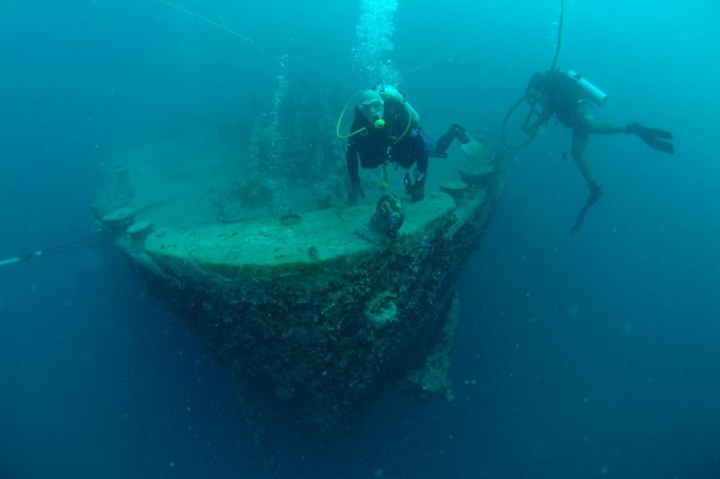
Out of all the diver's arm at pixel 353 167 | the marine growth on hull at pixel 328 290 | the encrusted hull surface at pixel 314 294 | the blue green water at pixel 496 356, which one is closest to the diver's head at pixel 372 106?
the diver's arm at pixel 353 167

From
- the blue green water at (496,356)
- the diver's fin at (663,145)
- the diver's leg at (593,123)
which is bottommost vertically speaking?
the blue green water at (496,356)

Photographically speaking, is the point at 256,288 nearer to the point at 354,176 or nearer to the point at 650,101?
the point at 354,176

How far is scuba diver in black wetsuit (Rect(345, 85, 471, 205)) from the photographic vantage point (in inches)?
153

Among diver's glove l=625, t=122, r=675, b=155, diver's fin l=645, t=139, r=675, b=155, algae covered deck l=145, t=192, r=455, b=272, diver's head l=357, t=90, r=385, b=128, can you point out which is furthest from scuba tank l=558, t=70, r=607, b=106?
diver's head l=357, t=90, r=385, b=128

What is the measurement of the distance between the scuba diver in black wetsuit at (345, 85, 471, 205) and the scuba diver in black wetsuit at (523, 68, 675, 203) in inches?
174

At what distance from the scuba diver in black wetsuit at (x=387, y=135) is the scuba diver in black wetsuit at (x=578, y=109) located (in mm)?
4412

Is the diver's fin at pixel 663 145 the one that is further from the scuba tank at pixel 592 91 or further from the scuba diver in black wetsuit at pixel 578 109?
the scuba tank at pixel 592 91

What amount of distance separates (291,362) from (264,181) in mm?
5039

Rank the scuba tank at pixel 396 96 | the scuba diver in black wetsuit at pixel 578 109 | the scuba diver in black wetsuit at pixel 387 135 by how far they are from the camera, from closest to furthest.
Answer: the scuba diver in black wetsuit at pixel 387 135 → the scuba tank at pixel 396 96 → the scuba diver in black wetsuit at pixel 578 109

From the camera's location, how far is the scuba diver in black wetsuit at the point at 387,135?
3.88 meters

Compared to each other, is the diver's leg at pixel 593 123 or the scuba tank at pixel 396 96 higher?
the scuba tank at pixel 396 96

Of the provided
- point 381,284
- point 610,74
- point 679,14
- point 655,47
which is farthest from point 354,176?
point 679,14

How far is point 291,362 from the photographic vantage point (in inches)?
157

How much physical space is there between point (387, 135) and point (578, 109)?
17.0 ft
